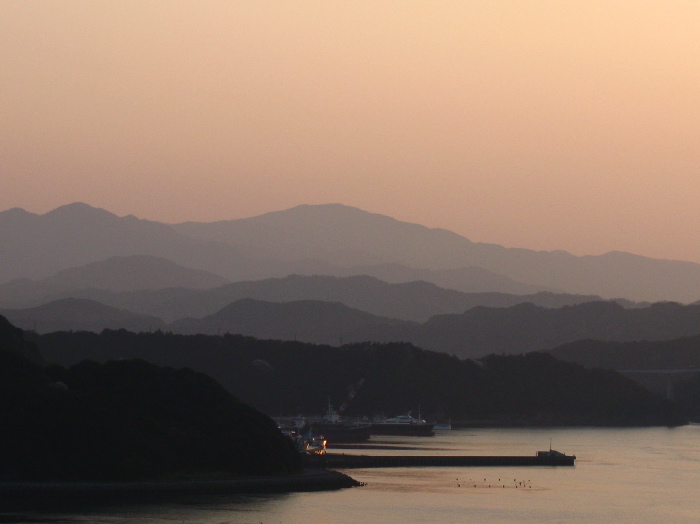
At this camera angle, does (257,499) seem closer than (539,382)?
Yes

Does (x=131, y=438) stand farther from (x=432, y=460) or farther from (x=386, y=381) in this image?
(x=386, y=381)

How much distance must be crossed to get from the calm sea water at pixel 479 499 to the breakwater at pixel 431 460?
6.20 ft

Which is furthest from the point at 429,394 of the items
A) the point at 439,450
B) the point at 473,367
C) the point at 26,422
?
the point at 26,422

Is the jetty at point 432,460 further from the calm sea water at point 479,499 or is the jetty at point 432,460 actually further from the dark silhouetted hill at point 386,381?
the dark silhouetted hill at point 386,381

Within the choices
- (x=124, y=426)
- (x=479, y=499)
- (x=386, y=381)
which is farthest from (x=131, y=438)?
(x=386, y=381)

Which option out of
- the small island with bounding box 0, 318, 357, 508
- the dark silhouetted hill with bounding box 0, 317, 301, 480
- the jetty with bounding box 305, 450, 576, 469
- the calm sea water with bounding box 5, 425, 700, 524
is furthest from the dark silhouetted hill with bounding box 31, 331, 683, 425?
the small island with bounding box 0, 318, 357, 508

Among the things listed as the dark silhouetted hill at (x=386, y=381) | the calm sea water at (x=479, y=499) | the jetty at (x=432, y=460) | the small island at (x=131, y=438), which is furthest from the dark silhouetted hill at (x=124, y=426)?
the dark silhouetted hill at (x=386, y=381)

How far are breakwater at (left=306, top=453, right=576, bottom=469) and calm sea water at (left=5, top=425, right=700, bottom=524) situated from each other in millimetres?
1890

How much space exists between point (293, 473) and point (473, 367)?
118051 mm

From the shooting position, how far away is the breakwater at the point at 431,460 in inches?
3738

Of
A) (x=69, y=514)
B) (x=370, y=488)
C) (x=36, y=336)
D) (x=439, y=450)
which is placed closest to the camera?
(x=69, y=514)

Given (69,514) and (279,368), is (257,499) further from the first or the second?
(279,368)

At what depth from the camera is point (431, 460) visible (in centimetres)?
9875

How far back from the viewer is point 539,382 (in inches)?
7687
